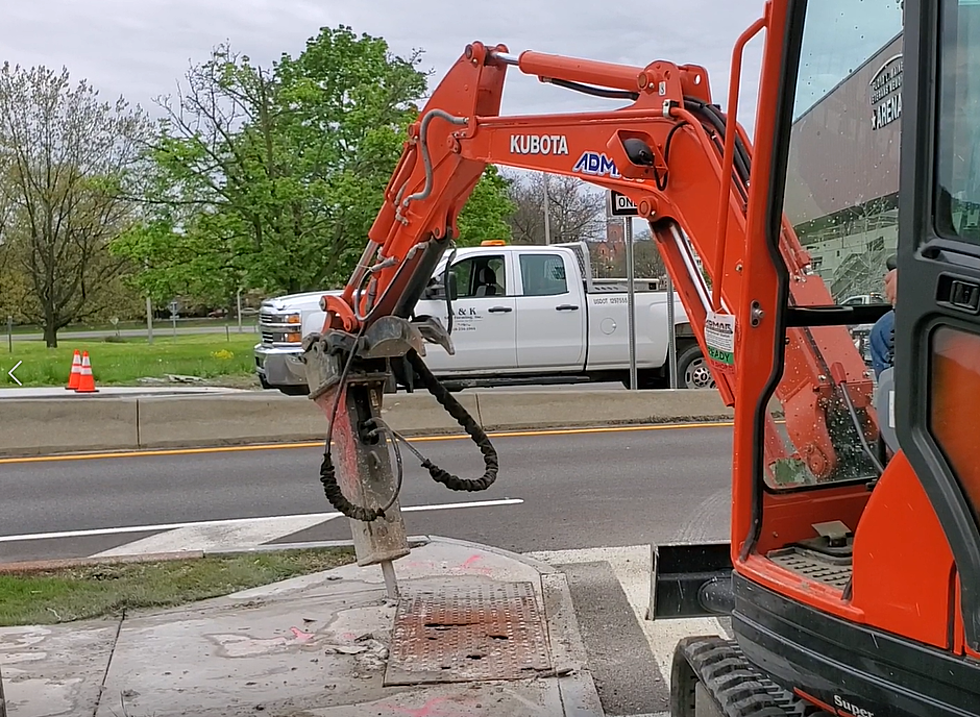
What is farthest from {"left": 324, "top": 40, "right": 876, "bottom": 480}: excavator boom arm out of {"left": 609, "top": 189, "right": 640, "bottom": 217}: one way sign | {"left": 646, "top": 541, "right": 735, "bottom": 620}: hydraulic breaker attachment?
{"left": 609, "top": 189, "right": 640, "bottom": 217}: one way sign

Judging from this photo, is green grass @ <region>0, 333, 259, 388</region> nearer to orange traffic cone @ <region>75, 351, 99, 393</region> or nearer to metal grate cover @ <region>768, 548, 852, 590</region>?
orange traffic cone @ <region>75, 351, 99, 393</region>

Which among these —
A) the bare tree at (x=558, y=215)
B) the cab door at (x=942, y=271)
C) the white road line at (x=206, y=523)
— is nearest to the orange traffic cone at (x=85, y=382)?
the white road line at (x=206, y=523)

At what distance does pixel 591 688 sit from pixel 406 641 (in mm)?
1054

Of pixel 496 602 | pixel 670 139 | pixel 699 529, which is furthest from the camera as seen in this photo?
pixel 699 529

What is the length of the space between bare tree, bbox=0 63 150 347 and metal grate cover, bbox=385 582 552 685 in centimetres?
2646

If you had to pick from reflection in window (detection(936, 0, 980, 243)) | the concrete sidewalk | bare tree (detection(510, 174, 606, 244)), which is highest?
bare tree (detection(510, 174, 606, 244))

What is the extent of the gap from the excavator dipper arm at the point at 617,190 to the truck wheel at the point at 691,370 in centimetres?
904

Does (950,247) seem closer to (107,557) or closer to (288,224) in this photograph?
(107,557)

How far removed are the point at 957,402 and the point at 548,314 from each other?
12341 mm

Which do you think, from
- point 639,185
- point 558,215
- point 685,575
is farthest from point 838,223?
point 558,215

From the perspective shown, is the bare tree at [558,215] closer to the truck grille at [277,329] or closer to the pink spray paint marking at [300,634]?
the truck grille at [277,329]

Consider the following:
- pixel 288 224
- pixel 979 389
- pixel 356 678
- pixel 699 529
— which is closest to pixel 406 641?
pixel 356 678

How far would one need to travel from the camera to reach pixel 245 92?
2305cm

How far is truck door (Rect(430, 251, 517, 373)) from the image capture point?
14.4m
